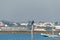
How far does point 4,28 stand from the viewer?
43.1 metres

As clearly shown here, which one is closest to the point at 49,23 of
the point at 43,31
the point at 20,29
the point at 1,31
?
the point at 43,31

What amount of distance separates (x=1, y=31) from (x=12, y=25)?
4.28 meters

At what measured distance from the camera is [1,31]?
42906 millimetres

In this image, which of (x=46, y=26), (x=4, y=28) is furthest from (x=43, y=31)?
(x=4, y=28)

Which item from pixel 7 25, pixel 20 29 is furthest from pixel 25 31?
pixel 7 25

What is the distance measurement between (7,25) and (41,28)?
648cm

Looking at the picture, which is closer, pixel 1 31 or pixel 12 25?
pixel 12 25

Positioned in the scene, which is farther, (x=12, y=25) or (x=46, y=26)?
(x=46, y=26)

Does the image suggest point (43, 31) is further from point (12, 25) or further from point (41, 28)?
point (12, 25)

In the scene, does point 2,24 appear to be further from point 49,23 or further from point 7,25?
point 49,23

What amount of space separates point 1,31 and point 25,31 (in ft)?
13.8

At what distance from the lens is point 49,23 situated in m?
39.8

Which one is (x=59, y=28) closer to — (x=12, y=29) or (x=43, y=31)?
(x=43, y=31)

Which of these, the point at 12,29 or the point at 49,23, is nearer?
the point at 49,23
